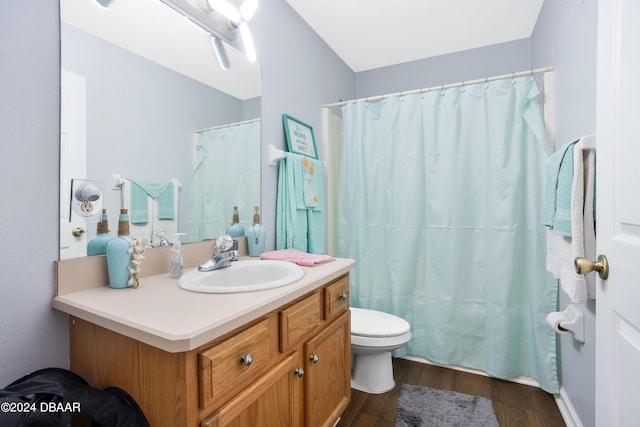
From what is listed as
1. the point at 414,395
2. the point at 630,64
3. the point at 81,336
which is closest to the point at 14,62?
the point at 81,336

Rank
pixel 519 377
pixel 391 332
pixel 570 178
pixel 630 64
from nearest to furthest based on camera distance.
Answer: pixel 630 64
pixel 570 178
pixel 391 332
pixel 519 377

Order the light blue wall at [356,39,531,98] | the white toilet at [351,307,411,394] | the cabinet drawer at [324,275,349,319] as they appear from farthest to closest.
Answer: the light blue wall at [356,39,531,98] → the white toilet at [351,307,411,394] → the cabinet drawer at [324,275,349,319]

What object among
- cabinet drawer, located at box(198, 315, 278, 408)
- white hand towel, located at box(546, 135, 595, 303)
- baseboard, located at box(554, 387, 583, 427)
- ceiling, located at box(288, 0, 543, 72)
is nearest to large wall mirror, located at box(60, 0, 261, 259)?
cabinet drawer, located at box(198, 315, 278, 408)

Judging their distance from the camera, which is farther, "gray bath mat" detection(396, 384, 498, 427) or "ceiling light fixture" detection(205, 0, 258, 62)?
"gray bath mat" detection(396, 384, 498, 427)

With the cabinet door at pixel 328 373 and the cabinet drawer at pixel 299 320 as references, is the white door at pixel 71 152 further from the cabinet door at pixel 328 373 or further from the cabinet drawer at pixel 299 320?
the cabinet door at pixel 328 373

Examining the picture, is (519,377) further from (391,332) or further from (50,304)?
(50,304)

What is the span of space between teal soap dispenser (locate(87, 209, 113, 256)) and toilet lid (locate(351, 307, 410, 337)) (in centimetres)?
129

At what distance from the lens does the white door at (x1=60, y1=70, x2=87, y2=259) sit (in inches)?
37.4

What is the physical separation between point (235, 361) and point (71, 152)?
32.2 inches

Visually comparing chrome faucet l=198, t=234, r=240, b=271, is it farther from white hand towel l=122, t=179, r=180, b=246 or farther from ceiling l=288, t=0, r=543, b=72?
ceiling l=288, t=0, r=543, b=72

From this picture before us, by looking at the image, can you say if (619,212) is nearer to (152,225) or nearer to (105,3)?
(152,225)

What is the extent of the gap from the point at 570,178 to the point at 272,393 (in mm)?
1409

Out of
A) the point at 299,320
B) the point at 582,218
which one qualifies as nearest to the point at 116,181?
the point at 299,320

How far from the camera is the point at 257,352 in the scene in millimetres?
920
